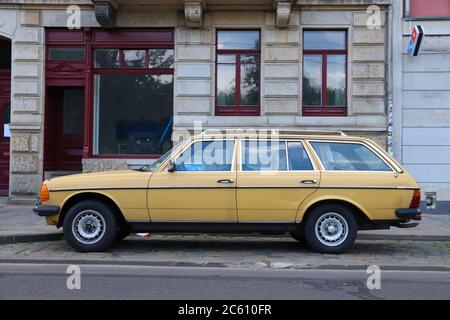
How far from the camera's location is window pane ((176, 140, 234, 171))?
320 inches

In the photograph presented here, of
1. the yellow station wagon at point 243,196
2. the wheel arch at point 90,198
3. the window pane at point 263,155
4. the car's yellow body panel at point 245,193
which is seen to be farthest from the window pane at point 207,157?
the wheel arch at point 90,198

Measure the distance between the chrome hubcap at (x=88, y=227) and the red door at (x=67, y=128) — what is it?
6.97 metres

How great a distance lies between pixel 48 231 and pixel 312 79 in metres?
7.57

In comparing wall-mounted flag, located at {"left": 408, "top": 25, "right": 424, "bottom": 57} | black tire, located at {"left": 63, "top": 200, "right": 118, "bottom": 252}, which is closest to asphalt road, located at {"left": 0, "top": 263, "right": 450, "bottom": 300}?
black tire, located at {"left": 63, "top": 200, "right": 118, "bottom": 252}

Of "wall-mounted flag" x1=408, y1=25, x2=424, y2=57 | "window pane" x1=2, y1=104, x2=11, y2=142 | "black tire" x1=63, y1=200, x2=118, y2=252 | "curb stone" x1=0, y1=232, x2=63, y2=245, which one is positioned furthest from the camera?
"window pane" x1=2, y1=104, x2=11, y2=142

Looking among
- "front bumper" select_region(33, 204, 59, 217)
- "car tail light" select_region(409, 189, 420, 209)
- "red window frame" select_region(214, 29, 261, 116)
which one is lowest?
"front bumper" select_region(33, 204, 59, 217)

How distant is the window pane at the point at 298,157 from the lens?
8156mm

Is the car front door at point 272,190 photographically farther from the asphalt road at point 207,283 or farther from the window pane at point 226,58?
the window pane at point 226,58

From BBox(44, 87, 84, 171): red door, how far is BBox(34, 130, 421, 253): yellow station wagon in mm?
6840

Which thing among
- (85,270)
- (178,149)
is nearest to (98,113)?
(178,149)

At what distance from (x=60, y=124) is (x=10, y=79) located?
1.72 m

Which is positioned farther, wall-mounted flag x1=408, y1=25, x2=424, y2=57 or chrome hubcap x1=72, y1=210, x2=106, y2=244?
wall-mounted flag x1=408, y1=25, x2=424, y2=57

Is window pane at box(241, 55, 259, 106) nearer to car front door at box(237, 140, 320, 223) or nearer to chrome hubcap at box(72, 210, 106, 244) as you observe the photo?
car front door at box(237, 140, 320, 223)
